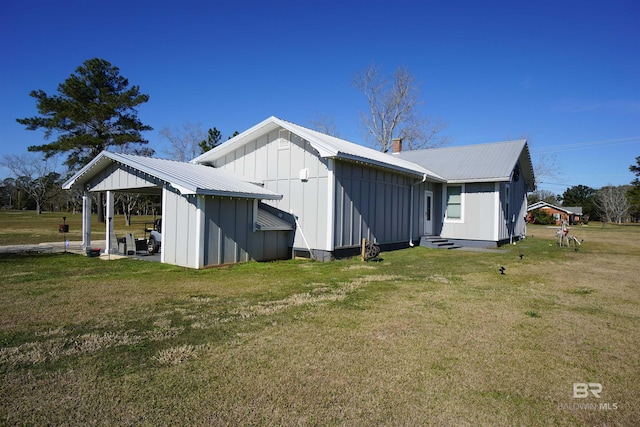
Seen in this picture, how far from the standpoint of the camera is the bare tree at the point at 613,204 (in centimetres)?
6412

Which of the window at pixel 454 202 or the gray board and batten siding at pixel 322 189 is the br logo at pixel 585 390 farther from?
the window at pixel 454 202

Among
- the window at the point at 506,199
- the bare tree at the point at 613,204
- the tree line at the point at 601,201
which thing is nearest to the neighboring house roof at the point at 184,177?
the window at the point at 506,199

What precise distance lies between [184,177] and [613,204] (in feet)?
249

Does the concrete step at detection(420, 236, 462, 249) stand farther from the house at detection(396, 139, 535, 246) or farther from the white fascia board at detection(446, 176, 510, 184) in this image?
the white fascia board at detection(446, 176, 510, 184)

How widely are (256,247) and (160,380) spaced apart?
7.94 meters

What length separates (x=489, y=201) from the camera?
16391 millimetres

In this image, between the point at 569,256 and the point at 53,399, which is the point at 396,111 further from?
the point at 53,399

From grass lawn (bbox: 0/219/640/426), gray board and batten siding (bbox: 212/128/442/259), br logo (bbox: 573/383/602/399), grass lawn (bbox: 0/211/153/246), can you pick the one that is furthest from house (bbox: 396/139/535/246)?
grass lawn (bbox: 0/211/153/246)

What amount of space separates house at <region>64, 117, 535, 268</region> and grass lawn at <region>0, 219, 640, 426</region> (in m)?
2.45

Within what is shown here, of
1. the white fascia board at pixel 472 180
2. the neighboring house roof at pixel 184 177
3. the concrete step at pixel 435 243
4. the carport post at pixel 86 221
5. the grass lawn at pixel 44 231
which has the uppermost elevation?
the white fascia board at pixel 472 180

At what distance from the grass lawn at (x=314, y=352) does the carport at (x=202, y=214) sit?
6.97 feet

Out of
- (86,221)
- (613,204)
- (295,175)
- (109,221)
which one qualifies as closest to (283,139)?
(295,175)

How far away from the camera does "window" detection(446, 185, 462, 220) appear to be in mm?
17328

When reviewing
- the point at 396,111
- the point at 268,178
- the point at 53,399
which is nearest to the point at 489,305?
the point at 53,399
